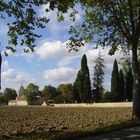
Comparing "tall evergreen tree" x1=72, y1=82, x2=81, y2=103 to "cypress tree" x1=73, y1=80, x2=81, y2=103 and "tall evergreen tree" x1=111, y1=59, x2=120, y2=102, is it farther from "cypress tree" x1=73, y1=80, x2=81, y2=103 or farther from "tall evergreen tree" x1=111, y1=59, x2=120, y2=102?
"tall evergreen tree" x1=111, y1=59, x2=120, y2=102

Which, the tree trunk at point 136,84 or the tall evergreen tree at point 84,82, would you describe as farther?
the tall evergreen tree at point 84,82

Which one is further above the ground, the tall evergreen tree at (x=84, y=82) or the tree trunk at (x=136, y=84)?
the tall evergreen tree at (x=84, y=82)

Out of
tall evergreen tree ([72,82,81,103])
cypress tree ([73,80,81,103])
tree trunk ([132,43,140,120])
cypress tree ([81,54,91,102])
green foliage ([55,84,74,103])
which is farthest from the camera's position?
green foliage ([55,84,74,103])

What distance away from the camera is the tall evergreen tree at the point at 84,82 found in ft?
388

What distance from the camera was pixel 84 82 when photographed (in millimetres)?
118375

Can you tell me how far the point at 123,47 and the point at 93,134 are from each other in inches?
540

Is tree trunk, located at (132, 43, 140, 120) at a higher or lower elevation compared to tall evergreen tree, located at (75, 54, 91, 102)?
lower

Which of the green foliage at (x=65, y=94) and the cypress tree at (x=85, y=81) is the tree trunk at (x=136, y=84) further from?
the green foliage at (x=65, y=94)

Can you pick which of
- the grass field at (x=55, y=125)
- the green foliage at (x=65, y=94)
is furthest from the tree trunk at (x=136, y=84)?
the green foliage at (x=65, y=94)

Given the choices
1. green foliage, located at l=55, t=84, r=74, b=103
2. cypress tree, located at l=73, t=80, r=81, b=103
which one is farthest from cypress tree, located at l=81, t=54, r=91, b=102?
green foliage, located at l=55, t=84, r=74, b=103

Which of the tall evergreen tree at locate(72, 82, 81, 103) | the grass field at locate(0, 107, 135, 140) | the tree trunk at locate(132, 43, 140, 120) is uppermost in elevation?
the tall evergreen tree at locate(72, 82, 81, 103)

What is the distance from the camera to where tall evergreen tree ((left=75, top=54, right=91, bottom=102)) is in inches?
4651

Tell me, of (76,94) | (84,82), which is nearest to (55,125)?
(84,82)

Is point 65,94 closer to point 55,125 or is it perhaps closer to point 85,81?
point 85,81
